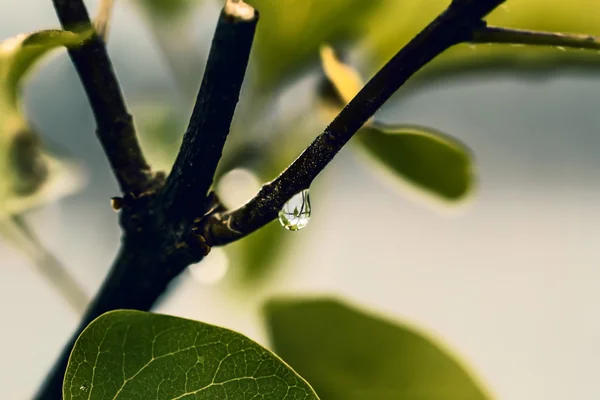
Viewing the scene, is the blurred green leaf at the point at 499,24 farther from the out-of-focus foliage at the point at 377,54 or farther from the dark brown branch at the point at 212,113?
the dark brown branch at the point at 212,113

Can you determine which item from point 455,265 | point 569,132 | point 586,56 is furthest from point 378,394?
point 569,132

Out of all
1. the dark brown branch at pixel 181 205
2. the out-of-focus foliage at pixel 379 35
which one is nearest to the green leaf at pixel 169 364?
the dark brown branch at pixel 181 205

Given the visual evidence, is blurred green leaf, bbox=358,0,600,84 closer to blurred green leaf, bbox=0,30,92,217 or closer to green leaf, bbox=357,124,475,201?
green leaf, bbox=357,124,475,201

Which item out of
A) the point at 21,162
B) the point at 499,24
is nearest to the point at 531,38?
the point at 499,24

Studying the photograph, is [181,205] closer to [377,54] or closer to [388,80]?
[388,80]

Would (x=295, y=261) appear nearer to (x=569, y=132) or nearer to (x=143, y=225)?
(x=143, y=225)

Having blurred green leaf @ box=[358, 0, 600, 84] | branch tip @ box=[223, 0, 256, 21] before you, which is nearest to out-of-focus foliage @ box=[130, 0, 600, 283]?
blurred green leaf @ box=[358, 0, 600, 84]
